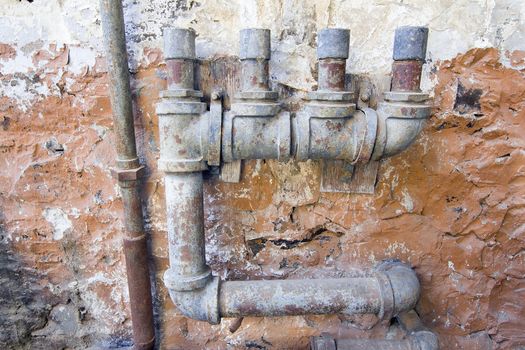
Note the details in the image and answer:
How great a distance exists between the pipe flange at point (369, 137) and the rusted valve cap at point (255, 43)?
1.18ft

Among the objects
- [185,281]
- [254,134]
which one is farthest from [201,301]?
[254,134]

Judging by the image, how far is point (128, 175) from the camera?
4.04 ft

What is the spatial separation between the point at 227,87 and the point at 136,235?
0.61 metres

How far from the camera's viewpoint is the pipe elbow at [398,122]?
1121mm

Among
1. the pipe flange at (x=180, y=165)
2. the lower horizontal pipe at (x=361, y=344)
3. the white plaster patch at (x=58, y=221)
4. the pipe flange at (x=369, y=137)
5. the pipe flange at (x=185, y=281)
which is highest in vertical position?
the pipe flange at (x=369, y=137)

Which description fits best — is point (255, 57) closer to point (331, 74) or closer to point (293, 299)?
point (331, 74)

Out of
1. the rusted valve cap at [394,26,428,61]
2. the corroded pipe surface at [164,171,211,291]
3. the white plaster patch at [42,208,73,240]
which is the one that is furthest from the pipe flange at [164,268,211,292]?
the rusted valve cap at [394,26,428,61]

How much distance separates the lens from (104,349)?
148cm

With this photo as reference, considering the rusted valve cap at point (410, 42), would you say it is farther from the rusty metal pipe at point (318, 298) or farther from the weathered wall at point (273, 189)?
the rusty metal pipe at point (318, 298)

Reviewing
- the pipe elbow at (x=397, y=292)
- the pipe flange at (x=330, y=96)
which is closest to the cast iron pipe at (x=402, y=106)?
the pipe flange at (x=330, y=96)

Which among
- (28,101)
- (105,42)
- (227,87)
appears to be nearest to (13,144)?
(28,101)

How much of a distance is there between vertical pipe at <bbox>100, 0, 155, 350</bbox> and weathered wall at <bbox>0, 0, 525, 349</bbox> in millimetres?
85

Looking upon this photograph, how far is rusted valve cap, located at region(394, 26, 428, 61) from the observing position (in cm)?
108

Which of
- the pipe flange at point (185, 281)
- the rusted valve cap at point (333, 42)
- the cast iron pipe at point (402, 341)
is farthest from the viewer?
the cast iron pipe at point (402, 341)
